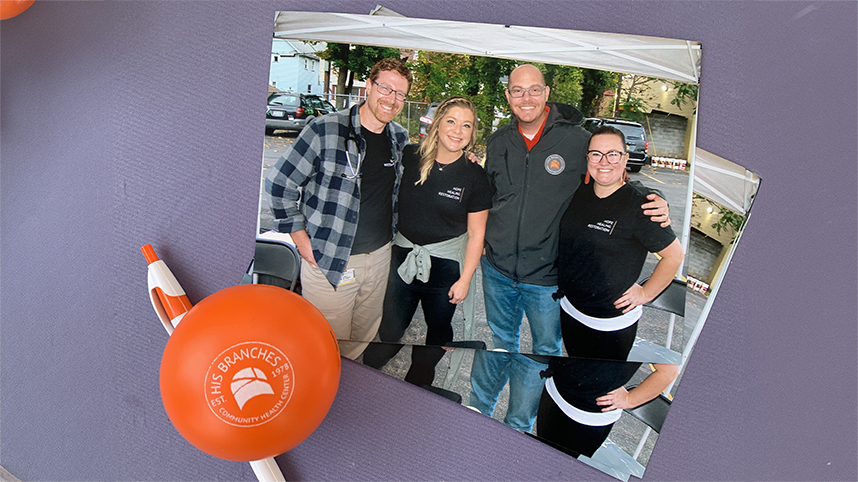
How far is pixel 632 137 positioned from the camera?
3.28 feet

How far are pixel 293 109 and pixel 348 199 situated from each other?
0.83ft

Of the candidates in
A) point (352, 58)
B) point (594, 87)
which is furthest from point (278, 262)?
point (594, 87)

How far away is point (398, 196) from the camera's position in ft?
3.59

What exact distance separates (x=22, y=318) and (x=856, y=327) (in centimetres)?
219

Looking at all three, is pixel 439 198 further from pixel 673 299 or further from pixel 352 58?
pixel 673 299

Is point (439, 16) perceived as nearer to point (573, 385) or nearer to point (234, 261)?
point (234, 261)

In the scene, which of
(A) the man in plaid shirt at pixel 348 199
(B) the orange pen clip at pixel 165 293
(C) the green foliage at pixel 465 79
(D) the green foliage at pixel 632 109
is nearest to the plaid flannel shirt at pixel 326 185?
(A) the man in plaid shirt at pixel 348 199

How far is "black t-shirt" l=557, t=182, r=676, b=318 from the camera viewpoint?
3.32ft

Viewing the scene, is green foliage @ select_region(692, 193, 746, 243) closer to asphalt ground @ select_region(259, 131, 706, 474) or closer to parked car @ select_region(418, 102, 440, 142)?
asphalt ground @ select_region(259, 131, 706, 474)

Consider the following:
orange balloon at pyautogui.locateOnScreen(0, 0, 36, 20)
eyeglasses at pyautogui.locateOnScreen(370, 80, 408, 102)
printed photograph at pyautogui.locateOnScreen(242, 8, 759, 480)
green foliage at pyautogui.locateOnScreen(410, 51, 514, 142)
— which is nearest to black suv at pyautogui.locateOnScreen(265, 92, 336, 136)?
printed photograph at pyautogui.locateOnScreen(242, 8, 759, 480)

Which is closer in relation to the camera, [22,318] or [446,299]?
[446,299]

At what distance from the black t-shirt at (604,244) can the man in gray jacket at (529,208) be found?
0.02 metres

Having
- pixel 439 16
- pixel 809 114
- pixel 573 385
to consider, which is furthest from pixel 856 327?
pixel 439 16

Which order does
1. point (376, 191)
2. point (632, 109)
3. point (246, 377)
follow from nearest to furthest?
point (246, 377)
point (632, 109)
point (376, 191)
